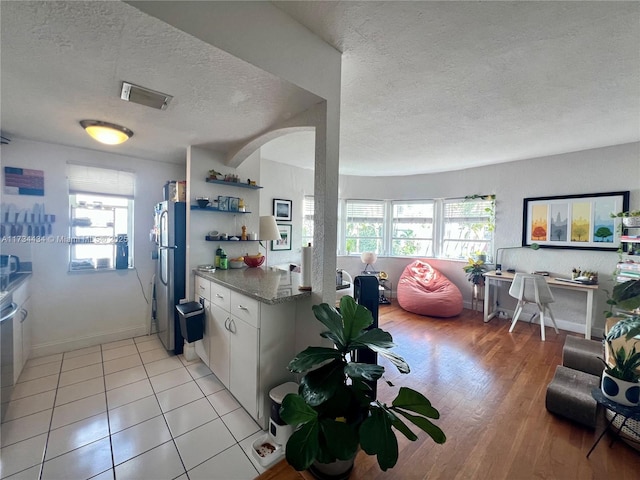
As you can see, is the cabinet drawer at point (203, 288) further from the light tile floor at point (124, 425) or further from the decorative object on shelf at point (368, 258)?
the decorative object on shelf at point (368, 258)

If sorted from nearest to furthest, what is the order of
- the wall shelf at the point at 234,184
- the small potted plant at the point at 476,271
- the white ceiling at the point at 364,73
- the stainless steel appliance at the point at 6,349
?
the white ceiling at the point at 364,73 → the stainless steel appliance at the point at 6,349 → the wall shelf at the point at 234,184 → the small potted plant at the point at 476,271

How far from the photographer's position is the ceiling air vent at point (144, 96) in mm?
1655

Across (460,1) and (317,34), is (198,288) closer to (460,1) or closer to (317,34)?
(317,34)

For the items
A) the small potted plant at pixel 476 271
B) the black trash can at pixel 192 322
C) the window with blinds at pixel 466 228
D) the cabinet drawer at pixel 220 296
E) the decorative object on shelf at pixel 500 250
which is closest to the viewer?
the cabinet drawer at pixel 220 296

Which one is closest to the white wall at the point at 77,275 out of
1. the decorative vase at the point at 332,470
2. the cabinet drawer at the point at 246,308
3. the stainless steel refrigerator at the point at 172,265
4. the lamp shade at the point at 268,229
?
the stainless steel refrigerator at the point at 172,265

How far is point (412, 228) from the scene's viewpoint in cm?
530

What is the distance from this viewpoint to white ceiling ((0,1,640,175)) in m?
1.28

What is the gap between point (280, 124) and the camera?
2.12 meters

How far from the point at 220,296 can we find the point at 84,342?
2.13m

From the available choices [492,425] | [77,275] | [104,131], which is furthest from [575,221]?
[77,275]

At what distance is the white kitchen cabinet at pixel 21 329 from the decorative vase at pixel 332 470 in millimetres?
2520

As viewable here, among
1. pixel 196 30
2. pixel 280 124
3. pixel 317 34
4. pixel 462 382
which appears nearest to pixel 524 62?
pixel 317 34

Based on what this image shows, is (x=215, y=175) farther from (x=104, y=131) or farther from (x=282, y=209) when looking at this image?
(x=282, y=209)

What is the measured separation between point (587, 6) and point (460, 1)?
667 millimetres
